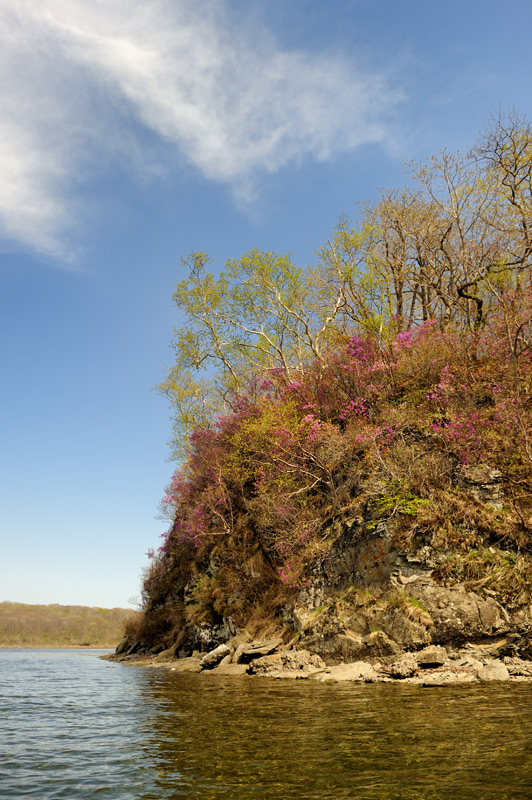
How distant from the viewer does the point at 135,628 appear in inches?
1849

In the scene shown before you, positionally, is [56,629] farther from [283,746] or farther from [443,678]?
[283,746]

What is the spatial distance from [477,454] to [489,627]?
6.96m

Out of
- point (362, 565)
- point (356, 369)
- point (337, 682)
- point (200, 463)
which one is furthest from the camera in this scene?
point (200, 463)

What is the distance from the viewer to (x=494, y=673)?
50.4ft

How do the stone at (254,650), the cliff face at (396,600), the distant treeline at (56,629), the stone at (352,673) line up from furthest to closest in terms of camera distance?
the distant treeline at (56,629)
the stone at (254,650)
the cliff face at (396,600)
the stone at (352,673)

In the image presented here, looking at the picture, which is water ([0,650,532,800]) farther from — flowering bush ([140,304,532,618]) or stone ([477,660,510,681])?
flowering bush ([140,304,532,618])

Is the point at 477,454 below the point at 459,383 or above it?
below

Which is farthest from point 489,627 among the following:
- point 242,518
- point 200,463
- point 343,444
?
point 200,463

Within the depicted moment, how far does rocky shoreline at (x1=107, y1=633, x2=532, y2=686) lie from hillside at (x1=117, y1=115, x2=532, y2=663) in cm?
50

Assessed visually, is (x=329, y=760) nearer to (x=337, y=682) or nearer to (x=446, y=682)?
(x=446, y=682)

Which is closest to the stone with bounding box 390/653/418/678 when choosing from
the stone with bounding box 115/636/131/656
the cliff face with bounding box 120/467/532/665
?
the cliff face with bounding box 120/467/532/665

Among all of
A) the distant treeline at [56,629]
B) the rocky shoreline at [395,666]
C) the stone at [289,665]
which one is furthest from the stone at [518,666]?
the distant treeline at [56,629]

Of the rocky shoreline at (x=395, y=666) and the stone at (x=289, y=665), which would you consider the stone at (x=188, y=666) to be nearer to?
the rocky shoreline at (x=395, y=666)

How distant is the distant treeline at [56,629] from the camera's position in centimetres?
10988
